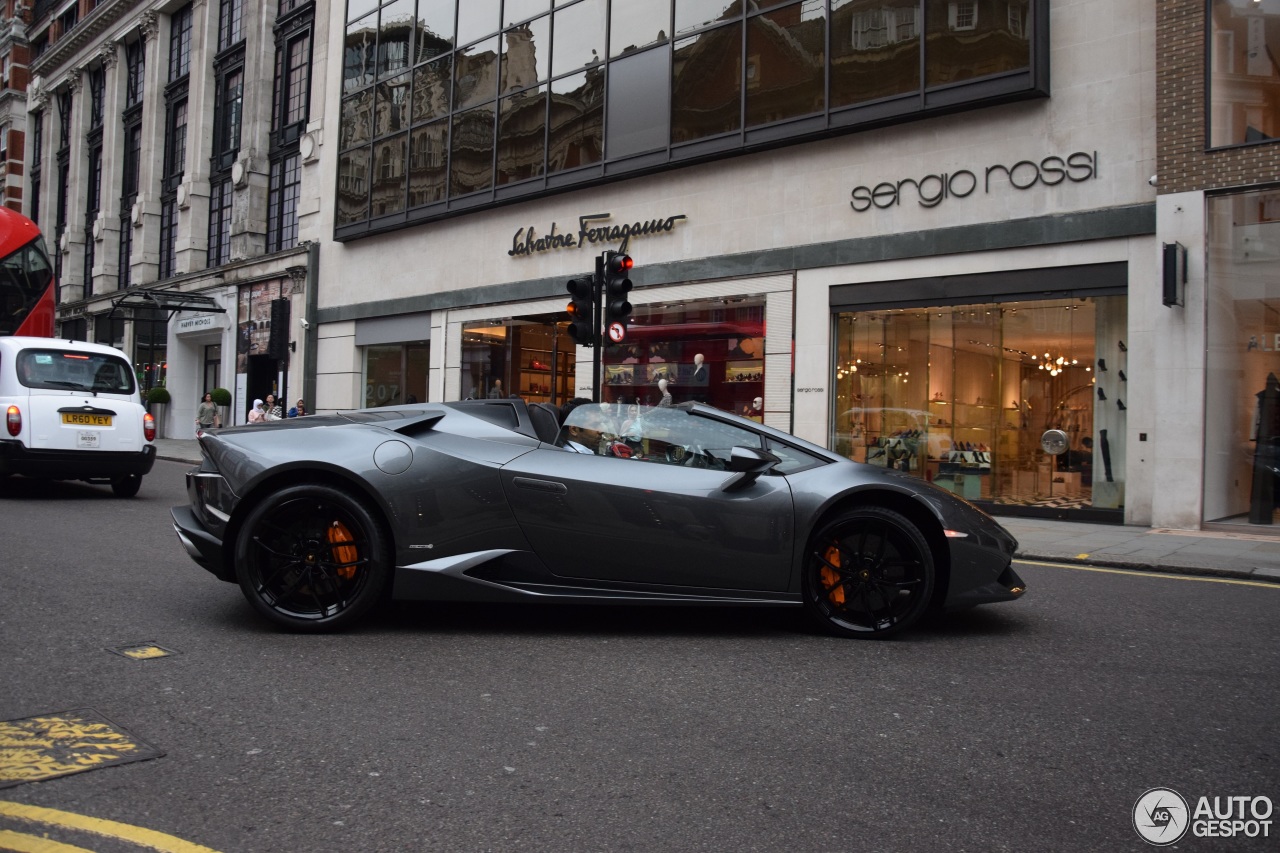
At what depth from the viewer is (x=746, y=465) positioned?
4824 millimetres

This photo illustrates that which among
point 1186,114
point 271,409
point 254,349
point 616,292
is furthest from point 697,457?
point 254,349

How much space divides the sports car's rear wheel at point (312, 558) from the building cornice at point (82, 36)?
39188mm

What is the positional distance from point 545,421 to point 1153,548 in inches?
293

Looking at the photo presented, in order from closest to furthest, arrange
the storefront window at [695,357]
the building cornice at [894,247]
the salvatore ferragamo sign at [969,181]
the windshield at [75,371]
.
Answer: the windshield at [75,371], the building cornice at [894,247], the salvatore ferragamo sign at [969,181], the storefront window at [695,357]

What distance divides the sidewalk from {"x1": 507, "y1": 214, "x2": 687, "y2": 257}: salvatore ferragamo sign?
8121 millimetres

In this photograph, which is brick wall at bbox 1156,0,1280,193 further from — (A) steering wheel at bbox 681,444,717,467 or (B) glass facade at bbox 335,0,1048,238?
(A) steering wheel at bbox 681,444,717,467

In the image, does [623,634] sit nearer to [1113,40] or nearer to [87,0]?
[1113,40]

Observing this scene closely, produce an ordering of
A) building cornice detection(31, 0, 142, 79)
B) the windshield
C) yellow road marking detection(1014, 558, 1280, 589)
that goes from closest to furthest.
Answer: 1. yellow road marking detection(1014, 558, 1280, 589)
2. the windshield
3. building cornice detection(31, 0, 142, 79)

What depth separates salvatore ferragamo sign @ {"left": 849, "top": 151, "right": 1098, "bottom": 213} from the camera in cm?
1261

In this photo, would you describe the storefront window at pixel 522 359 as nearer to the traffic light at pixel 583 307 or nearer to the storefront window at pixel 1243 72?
the traffic light at pixel 583 307

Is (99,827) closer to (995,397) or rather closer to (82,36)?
(995,397)

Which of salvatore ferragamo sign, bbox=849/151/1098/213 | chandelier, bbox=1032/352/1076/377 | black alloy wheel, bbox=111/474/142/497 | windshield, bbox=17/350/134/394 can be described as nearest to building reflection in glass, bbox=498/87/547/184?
salvatore ferragamo sign, bbox=849/151/1098/213

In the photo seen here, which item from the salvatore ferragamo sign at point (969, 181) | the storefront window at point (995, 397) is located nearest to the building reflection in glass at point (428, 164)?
the salvatore ferragamo sign at point (969, 181)

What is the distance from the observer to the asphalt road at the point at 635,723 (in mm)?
2709
